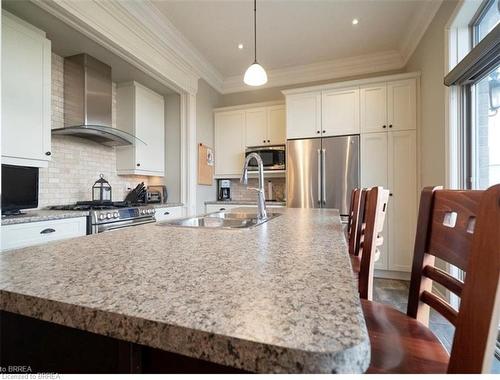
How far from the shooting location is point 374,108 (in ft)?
10.2

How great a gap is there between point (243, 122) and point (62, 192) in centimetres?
253

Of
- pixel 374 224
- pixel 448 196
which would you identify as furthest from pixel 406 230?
pixel 448 196

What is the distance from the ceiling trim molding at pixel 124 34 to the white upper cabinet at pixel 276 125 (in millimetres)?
1314

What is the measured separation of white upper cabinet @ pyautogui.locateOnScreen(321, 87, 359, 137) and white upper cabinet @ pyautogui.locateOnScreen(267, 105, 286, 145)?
659mm

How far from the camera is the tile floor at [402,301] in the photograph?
5.92 feet

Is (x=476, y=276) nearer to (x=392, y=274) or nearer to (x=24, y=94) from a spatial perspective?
(x=24, y=94)

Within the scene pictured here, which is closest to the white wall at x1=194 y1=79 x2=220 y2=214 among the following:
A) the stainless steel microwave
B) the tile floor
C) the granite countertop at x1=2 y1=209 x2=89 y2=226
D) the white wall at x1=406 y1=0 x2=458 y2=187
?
the stainless steel microwave

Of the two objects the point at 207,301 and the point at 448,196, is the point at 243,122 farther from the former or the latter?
the point at 207,301

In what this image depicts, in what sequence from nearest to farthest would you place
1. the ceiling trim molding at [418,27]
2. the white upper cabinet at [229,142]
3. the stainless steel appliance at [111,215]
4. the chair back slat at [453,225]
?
the chair back slat at [453,225], the stainless steel appliance at [111,215], the ceiling trim molding at [418,27], the white upper cabinet at [229,142]

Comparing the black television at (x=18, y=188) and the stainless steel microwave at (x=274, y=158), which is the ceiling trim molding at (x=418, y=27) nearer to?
the stainless steel microwave at (x=274, y=158)

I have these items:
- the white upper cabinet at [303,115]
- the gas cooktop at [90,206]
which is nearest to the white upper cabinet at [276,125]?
the white upper cabinet at [303,115]

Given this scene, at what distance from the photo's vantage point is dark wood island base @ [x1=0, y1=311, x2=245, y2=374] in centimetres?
40

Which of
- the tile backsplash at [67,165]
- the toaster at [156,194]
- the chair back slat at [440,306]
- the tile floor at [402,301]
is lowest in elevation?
the tile floor at [402,301]

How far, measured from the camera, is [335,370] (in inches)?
10.0
